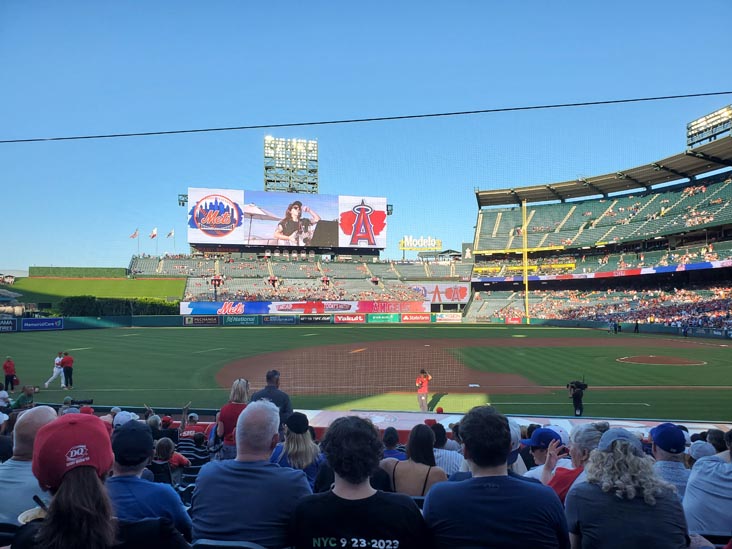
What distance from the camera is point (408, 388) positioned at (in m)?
19.8

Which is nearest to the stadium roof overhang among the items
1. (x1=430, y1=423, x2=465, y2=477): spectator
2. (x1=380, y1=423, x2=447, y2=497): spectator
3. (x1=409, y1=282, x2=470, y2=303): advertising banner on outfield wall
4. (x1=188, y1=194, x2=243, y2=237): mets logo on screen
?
(x1=409, y1=282, x2=470, y2=303): advertising banner on outfield wall

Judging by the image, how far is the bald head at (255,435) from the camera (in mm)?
2896

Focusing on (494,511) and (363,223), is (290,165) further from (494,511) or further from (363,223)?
(494,511)

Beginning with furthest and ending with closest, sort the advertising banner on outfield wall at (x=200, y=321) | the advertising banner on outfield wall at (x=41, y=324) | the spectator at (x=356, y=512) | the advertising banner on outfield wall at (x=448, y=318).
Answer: the advertising banner on outfield wall at (x=448, y=318)
the advertising banner on outfield wall at (x=200, y=321)
the advertising banner on outfield wall at (x=41, y=324)
the spectator at (x=356, y=512)

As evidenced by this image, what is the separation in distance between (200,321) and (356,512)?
2385 inches

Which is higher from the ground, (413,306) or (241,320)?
(413,306)

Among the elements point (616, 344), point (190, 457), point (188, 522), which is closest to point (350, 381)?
point (190, 457)

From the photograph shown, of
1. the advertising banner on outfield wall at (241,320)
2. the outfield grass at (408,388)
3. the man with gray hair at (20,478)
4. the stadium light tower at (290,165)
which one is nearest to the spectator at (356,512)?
the man with gray hair at (20,478)

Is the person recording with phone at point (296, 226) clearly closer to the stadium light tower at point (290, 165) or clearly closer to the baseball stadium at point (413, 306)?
the baseball stadium at point (413, 306)

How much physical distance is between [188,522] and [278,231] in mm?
75766

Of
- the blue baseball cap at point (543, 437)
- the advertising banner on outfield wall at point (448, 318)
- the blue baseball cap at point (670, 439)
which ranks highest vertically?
the blue baseball cap at point (670, 439)

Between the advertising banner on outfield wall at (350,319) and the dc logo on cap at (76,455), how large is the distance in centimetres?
6210

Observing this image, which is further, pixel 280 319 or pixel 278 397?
pixel 280 319

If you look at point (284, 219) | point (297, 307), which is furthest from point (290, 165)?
point (297, 307)
